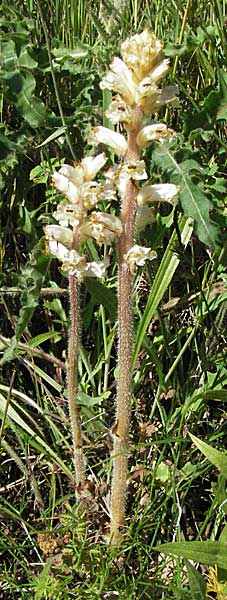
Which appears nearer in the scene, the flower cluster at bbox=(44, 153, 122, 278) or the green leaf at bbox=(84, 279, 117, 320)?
the flower cluster at bbox=(44, 153, 122, 278)

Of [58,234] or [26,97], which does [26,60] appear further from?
[58,234]

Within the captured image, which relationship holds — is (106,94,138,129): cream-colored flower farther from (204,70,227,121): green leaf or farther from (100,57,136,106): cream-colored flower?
(204,70,227,121): green leaf

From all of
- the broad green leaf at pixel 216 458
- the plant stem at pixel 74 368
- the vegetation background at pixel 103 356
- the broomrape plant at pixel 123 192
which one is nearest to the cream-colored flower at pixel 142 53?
the broomrape plant at pixel 123 192

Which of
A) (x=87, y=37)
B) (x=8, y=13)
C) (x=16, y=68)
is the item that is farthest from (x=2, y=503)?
(x=87, y=37)

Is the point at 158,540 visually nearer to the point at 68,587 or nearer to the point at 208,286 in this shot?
the point at 68,587

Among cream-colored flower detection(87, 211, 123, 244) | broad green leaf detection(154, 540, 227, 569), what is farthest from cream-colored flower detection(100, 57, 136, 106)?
broad green leaf detection(154, 540, 227, 569)

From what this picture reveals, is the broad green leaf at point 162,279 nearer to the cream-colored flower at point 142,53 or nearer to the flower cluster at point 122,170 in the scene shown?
the flower cluster at point 122,170

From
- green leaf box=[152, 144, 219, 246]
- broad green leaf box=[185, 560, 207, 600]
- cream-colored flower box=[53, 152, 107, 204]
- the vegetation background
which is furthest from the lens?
the vegetation background
